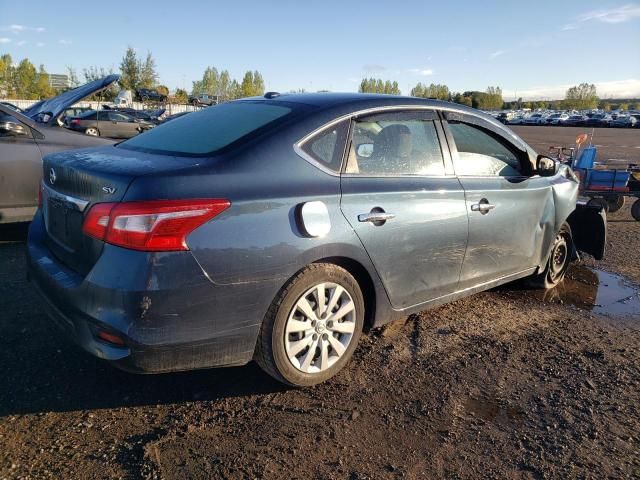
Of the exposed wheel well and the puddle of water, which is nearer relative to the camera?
the exposed wheel well

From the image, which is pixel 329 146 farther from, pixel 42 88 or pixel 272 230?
pixel 42 88

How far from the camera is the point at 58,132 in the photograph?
5848mm

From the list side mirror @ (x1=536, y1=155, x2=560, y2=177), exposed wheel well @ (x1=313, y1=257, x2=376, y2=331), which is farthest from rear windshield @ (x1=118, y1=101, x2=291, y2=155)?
side mirror @ (x1=536, y1=155, x2=560, y2=177)

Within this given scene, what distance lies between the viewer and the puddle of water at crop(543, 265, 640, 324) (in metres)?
4.54

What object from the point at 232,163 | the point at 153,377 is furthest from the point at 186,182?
the point at 153,377

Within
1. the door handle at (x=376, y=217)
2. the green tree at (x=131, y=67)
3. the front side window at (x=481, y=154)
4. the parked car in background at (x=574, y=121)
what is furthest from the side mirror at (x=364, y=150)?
the parked car in background at (x=574, y=121)

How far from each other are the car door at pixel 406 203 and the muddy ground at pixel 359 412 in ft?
1.78

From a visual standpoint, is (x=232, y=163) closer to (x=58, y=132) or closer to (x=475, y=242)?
(x=475, y=242)

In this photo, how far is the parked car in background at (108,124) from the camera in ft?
64.2

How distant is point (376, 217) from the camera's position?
3.00 meters

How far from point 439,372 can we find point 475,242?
38.5 inches

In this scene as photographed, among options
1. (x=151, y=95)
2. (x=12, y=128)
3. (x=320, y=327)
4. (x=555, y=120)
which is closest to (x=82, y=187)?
(x=320, y=327)

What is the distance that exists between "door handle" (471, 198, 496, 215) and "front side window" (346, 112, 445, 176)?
0.35 meters

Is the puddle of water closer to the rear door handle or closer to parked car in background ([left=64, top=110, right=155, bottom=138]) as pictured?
the rear door handle
